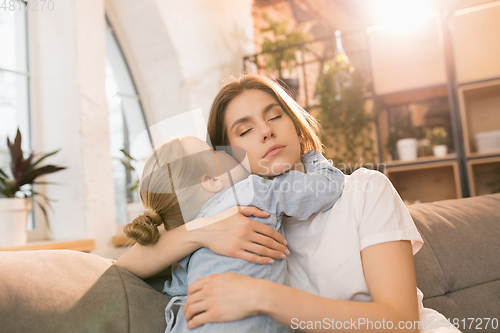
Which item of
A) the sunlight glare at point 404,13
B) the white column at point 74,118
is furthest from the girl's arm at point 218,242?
the sunlight glare at point 404,13

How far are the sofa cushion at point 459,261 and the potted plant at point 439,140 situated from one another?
5.09 feet

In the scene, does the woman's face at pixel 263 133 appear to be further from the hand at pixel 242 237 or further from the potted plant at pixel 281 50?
the potted plant at pixel 281 50

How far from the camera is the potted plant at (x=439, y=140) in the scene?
114 inches

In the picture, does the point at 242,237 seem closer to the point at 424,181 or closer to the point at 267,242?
the point at 267,242

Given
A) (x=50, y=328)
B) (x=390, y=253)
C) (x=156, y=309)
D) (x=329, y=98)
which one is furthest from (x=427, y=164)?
(x=50, y=328)

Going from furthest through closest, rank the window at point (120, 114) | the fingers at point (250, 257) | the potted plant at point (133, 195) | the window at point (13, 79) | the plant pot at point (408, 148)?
the plant pot at point (408, 148), the window at point (120, 114), the potted plant at point (133, 195), the window at point (13, 79), the fingers at point (250, 257)

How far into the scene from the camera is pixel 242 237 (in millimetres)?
862

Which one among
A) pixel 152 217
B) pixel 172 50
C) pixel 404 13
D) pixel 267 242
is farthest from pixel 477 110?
pixel 152 217

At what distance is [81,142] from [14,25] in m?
0.81

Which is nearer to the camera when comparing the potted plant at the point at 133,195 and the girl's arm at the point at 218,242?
the girl's arm at the point at 218,242

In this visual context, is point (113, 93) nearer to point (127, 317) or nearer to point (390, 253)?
point (127, 317)

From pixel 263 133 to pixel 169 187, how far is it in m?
0.31

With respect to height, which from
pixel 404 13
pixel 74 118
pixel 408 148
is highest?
pixel 404 13

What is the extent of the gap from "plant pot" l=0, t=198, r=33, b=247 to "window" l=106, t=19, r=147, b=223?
0.95 m
